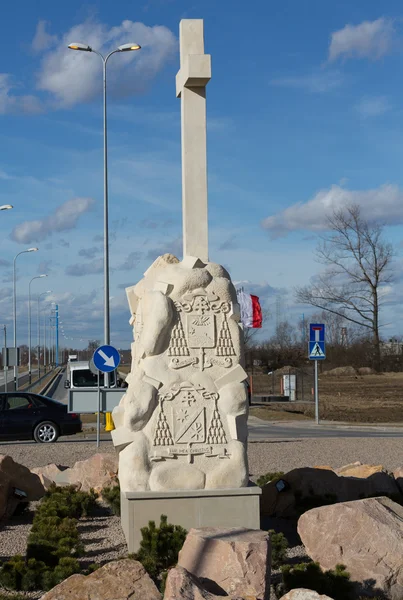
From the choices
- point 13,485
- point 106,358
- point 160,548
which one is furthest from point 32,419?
point 160,548

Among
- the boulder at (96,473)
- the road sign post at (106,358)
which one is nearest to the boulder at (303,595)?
the boulder at (96,473)

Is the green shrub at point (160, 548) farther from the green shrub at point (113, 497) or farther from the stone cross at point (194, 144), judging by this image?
the stone cross at point (194, 144)

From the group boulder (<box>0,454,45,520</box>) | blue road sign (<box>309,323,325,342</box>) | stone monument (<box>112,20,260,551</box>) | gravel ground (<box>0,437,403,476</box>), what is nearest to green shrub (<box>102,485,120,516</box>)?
boulder (<box>0,454,45,520</box>)

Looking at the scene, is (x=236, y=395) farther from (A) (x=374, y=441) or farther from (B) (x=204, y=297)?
(A) (x=374, y=441)

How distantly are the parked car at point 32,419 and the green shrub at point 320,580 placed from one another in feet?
50.0

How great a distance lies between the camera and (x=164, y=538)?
7859 millimetres

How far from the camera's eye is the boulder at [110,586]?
5.54 m

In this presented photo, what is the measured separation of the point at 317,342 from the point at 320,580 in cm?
1803

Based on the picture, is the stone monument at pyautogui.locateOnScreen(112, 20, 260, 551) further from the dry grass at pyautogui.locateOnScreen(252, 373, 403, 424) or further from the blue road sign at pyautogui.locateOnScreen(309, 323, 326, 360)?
the dry grass at pyautogui.locateOnScreen(252, 373, 403, 424)

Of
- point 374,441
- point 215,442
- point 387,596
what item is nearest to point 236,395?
point 215,442

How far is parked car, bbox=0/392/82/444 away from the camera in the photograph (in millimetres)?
21359

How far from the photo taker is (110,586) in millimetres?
5645

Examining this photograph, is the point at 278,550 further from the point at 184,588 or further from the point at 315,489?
the point at 184,588

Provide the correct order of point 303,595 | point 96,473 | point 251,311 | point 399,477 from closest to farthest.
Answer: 1. point 303,595
2. point 399,477
3. point 96,473
4. point 251,311
